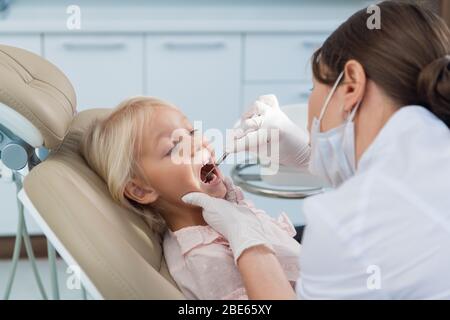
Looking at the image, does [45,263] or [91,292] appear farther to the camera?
[45,263]

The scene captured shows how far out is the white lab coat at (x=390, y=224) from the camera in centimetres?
91

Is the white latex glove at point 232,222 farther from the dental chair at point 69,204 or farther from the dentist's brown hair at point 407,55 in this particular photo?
the dentist's brown hair at point 407,55

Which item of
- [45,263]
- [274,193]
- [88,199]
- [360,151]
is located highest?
[360,151]

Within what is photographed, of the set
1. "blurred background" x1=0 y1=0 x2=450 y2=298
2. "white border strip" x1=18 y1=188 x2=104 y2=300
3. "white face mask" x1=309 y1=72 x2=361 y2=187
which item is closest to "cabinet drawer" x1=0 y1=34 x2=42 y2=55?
"blurred background" x1=0 y1=0 x2=450 y2=298

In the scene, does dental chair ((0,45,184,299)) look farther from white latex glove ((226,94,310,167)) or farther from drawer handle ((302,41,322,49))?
drawer handle ((302,41,322,49))

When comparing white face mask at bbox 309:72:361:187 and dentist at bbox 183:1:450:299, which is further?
white face mask at bbox 309:72:361:187

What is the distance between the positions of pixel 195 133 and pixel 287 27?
56.4 inches

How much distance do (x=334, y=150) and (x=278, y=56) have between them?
168cm

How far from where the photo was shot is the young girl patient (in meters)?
1.23

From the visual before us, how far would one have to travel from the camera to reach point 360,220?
2.97 ft

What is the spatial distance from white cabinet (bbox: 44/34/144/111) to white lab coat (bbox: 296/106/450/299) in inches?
71.7
